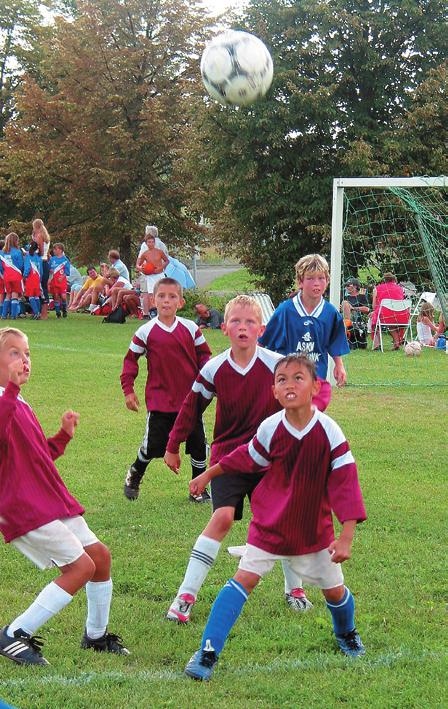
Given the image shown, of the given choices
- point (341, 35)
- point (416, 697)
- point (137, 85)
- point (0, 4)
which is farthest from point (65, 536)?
point (0, 4)

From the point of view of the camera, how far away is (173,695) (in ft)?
11.5

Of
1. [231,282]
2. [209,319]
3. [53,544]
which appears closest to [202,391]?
[53,544]

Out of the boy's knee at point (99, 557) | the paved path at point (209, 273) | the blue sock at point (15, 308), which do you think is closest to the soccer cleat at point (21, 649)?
the boy's knee at point (99, 557)

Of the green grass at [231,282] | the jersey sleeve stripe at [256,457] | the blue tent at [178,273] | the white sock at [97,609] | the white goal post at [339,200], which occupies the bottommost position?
the white sock at [97,609]

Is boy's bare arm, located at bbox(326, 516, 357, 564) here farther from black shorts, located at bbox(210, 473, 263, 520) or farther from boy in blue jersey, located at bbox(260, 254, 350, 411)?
boy in blue jersey, located at bbox(260, 254, 350, 411)

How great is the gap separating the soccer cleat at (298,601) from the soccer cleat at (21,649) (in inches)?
53.1

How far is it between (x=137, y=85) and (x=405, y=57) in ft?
28.6

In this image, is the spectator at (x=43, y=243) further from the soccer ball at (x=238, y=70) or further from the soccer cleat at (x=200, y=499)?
the soccer cleat at (x=200, y=499)

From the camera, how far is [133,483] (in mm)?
6809

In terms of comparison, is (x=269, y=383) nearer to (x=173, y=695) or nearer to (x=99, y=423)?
(x=173, y=695)

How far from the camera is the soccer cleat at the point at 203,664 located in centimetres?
369

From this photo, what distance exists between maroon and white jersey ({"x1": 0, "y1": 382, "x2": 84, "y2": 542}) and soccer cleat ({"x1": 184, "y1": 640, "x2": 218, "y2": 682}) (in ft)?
2.60

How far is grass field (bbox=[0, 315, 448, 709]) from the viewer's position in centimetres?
355

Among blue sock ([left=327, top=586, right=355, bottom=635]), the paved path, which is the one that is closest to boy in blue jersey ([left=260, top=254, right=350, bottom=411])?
blue sock ([left=327, top=586, right=355, bottom=635])
